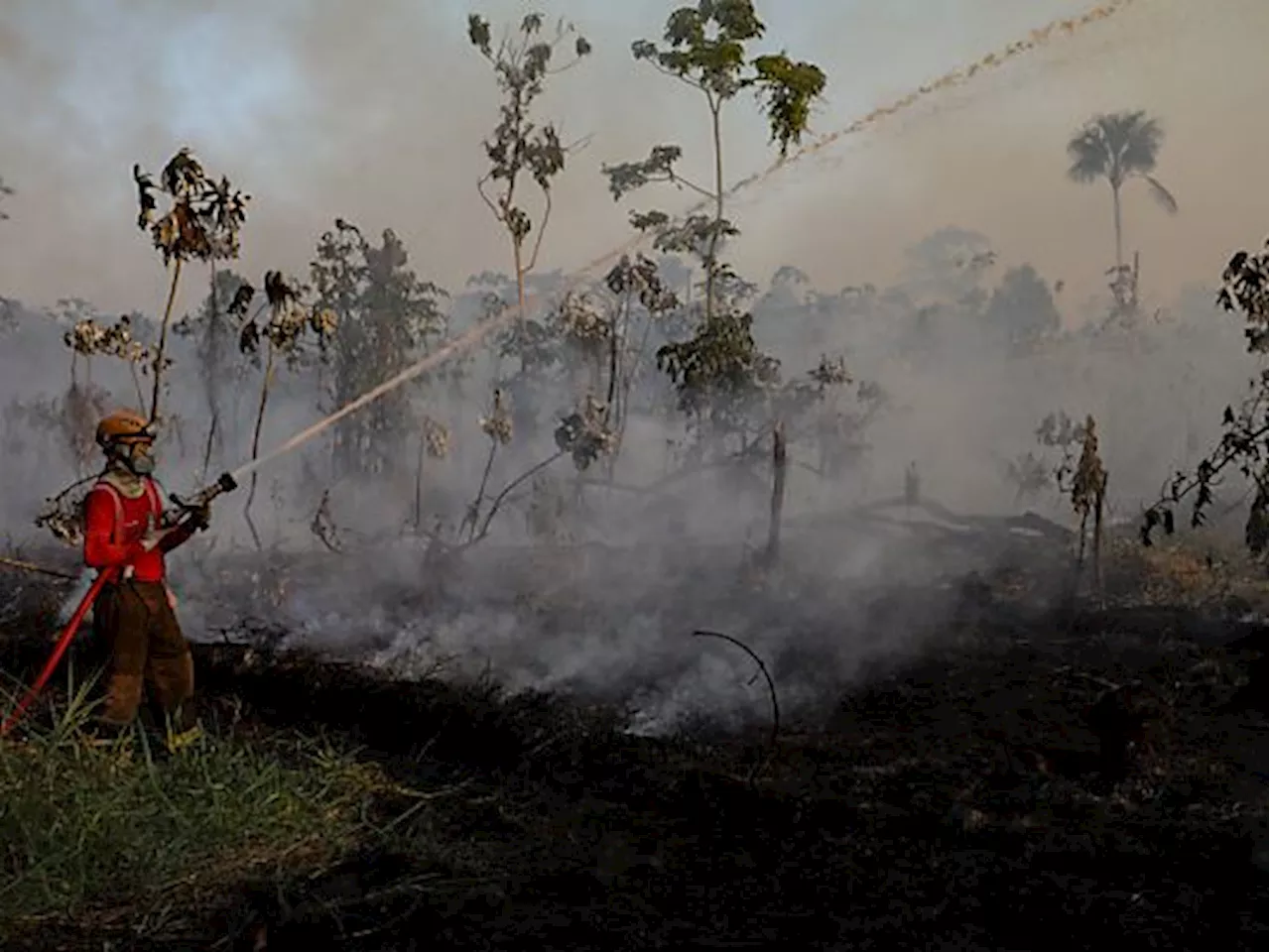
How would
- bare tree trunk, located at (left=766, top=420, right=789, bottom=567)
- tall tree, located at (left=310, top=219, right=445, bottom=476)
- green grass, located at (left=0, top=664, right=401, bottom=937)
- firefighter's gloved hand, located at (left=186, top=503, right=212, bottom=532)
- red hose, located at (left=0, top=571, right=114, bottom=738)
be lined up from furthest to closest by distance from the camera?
tall tree, located at (left=310, top=219, right=445, bottom=476) < bare tree trunk, located at (left=766, top=420, right=789, bottom=567) < firefighter's gloved hand, located at (left=186, top=503, right=212, bottom=532) < red hose, located at (left=0, top=571, right=114, bottom=738) < green grass, located at (left=0, top=664, right=401, bottom=937)

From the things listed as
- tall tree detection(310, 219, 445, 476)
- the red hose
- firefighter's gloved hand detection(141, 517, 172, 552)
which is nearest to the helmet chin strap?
firefighter's gloved hand detection(141, 517, 172, 552)

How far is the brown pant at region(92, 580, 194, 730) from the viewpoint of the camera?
6602 mm

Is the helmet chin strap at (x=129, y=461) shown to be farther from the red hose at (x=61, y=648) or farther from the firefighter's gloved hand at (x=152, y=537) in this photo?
the red hose at (x=61, y=648)

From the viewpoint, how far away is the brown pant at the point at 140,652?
660 centimetres

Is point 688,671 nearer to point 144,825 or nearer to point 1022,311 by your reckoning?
point 144,825

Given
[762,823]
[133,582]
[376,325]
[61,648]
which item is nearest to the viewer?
[61,648]

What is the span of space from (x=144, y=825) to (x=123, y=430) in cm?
254

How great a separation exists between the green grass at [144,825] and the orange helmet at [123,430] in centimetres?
174

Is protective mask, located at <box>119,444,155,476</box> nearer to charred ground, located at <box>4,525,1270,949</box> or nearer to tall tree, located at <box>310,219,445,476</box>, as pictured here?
charred ground, located at <box>4,525,1270,949</box>

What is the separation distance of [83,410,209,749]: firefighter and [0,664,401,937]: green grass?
0.72m

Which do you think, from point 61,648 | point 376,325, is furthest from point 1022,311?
point 61,648

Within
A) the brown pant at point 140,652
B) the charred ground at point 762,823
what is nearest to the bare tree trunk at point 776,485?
the charred ground at point 762,823

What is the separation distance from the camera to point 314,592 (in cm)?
1752

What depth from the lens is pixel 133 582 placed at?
677 centimetres
